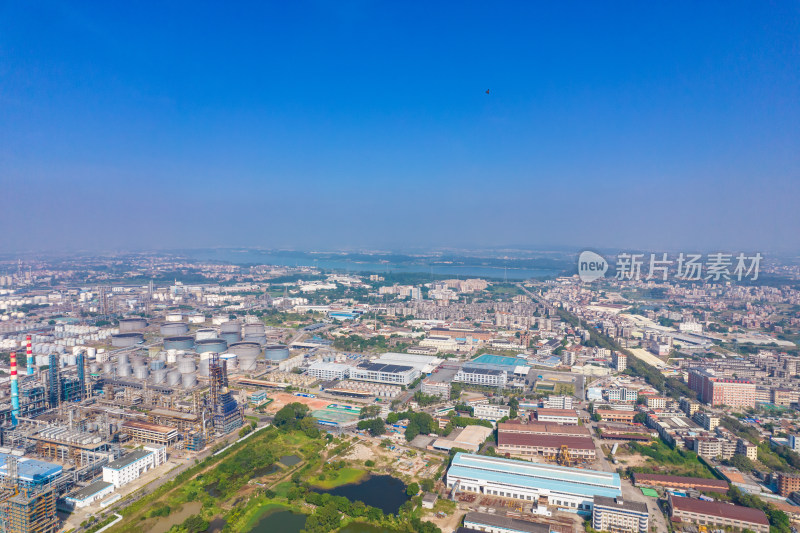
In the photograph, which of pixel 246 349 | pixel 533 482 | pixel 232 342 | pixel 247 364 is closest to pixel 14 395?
pixel 247 364

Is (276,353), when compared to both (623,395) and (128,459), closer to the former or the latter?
(128,459)

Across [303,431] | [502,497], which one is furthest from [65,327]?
[502,497]

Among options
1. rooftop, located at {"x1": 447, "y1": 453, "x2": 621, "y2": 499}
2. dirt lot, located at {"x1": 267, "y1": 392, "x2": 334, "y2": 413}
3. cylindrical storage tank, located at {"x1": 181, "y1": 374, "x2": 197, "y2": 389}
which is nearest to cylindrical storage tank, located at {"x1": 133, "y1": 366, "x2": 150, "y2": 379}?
cylindrical storage tank, located at {"x1": 181, "y1": 374, "x2": 197, "y2": 389}

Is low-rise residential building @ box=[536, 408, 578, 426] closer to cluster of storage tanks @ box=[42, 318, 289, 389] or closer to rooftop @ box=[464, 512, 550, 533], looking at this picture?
rooftop @ box=[464, 512, 550, 533]

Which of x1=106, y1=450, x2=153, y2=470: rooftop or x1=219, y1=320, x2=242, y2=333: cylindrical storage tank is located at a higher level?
x1=219, y1=320, x2=242, y2=333: cylindrical storage tank

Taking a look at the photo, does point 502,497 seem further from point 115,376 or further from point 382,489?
point 115,376

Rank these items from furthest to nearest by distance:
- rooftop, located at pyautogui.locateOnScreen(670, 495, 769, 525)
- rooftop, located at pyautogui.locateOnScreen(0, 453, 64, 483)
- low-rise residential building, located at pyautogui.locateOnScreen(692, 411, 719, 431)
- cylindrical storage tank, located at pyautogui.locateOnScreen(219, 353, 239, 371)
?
cylindrical storage tank, located at pyautogui.locateOnScreen(219, 353, 239, 371)
low-rise residential building, located at pyautogui.locateOnScreen(692, 411, 719, 431)
rooftop, located at pyautogui.locateOnScreen(0, 453, 64, 483)
rooftop, located at pyautogui.locateOnScreen(670, 495, 769, 525)
